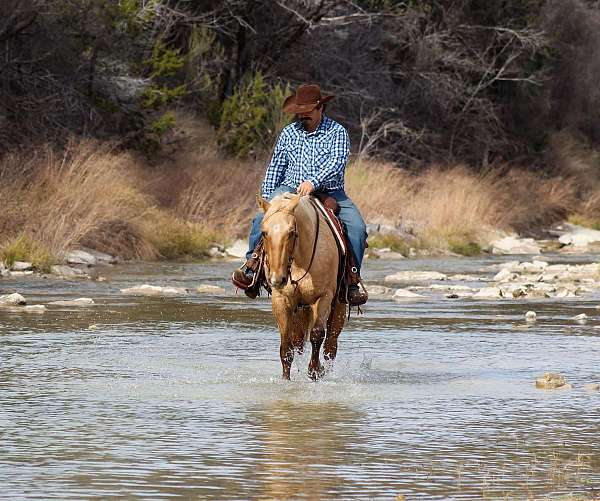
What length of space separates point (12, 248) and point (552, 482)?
53.6 ft

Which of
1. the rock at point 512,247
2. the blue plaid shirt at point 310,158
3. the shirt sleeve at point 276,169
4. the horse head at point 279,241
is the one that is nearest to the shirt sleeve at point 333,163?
the blue plaid shirt at point 310,158

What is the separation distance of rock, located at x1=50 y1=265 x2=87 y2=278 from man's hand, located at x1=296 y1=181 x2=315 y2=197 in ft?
37.4

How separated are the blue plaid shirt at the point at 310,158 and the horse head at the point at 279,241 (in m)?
1.36

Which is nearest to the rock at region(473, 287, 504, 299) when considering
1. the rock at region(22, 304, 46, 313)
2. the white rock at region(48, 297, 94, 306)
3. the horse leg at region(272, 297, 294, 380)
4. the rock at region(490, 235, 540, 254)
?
the white rock at region(48, 297, 94, 306)

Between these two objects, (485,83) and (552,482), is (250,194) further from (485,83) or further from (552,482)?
(552,482)

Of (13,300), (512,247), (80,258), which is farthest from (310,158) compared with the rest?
(512,247)

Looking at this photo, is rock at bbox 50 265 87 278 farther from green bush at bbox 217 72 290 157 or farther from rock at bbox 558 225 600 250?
rock at bbox 558 225 600 250

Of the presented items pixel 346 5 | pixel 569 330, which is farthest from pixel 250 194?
pixel 569 330

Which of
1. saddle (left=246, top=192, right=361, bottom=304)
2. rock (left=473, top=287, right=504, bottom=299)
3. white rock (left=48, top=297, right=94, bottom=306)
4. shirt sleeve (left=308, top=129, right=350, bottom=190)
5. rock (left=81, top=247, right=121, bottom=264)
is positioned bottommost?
rock (left=81, top=247, right=121, bottom=264)

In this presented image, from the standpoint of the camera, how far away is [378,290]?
2091cm

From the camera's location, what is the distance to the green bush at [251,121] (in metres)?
35.5

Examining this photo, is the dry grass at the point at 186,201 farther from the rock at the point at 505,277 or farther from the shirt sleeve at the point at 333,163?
the shirt sleeve at the point at 333,163

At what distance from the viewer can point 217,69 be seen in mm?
40000

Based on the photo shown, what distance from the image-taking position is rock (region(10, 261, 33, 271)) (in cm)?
2225
